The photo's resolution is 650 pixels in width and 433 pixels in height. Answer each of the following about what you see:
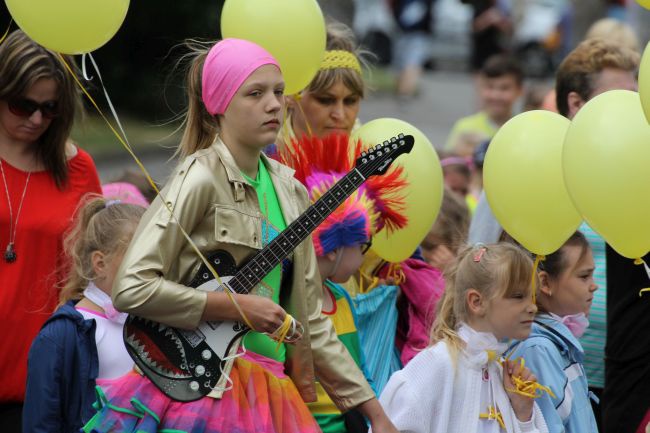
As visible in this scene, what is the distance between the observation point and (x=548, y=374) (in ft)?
15.6

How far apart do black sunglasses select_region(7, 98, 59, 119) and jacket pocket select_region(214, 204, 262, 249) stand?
4.66 feet

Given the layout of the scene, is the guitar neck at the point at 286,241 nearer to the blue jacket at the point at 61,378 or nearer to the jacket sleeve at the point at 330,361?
the jacket sleeve at the point at 330,361

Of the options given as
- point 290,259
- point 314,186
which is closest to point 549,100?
point 314,186

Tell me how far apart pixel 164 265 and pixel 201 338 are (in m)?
0.26

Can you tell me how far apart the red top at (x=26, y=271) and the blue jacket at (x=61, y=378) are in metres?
0.51

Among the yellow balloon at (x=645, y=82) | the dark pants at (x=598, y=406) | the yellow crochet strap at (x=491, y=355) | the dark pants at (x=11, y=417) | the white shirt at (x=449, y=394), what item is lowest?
the dark pants at (x=598, y=406)

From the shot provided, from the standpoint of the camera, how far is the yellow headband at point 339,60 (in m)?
5.56

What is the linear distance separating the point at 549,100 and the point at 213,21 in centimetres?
546

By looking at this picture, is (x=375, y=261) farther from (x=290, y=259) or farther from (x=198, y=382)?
(x=198, y=382)

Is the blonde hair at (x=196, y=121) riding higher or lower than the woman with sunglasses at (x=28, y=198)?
higher

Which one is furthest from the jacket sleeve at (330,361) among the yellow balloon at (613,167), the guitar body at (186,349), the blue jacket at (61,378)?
the yellow balloon at (613,167)

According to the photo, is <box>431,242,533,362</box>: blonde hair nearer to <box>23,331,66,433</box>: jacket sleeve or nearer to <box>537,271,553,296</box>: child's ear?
<box>537,271,553,296</box>: child's ear

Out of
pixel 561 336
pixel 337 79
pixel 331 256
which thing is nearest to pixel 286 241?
pixel 331 256

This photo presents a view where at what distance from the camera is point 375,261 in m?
5.49
